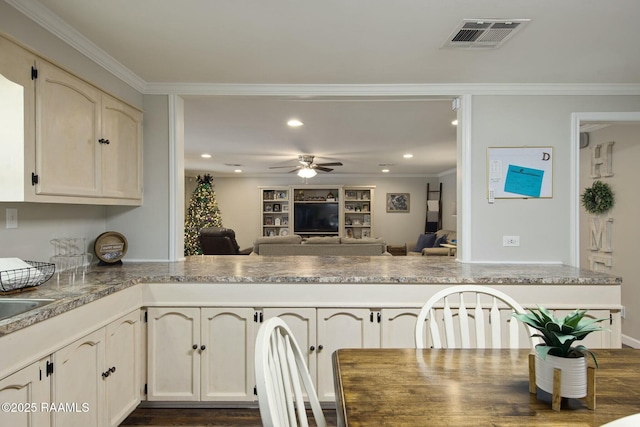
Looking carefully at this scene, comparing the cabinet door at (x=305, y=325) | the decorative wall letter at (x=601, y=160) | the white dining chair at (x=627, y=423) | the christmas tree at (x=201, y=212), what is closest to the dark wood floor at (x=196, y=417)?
the cabinet door at (x=305, y=325)

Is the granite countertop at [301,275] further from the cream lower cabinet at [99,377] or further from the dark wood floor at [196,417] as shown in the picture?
the dark wood floor at [196,417]

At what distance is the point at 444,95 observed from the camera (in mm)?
2928

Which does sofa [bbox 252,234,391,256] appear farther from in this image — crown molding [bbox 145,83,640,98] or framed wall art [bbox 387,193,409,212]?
framed wall art [bbox 387,193,409,212]

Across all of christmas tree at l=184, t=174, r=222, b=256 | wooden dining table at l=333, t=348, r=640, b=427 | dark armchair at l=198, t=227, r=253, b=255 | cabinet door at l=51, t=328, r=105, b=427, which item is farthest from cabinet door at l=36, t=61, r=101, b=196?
christmas tree at l=184, t=174, r=222, b=256

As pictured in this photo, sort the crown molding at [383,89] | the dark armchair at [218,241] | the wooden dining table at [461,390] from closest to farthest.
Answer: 1. the wooden dining table at [461,390]
2. the crown molding at [383,89]
3. the dark armchair at [218,241]

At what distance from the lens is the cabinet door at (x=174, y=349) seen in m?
2.36

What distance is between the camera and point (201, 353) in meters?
2.35

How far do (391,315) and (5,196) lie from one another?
85.7 inches

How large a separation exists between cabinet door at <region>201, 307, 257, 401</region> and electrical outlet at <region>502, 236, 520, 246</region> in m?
2.00

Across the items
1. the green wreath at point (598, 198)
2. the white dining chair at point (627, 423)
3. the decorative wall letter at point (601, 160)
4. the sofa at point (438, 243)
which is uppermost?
the decorative wall letter at point (601, 160)

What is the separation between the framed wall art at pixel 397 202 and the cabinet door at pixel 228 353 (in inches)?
305

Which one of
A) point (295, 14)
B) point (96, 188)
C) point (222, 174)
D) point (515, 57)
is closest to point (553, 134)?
point (515, 57)

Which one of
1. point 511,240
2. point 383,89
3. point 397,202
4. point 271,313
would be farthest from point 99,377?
point 397,202

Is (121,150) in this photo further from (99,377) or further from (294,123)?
(294,123)
